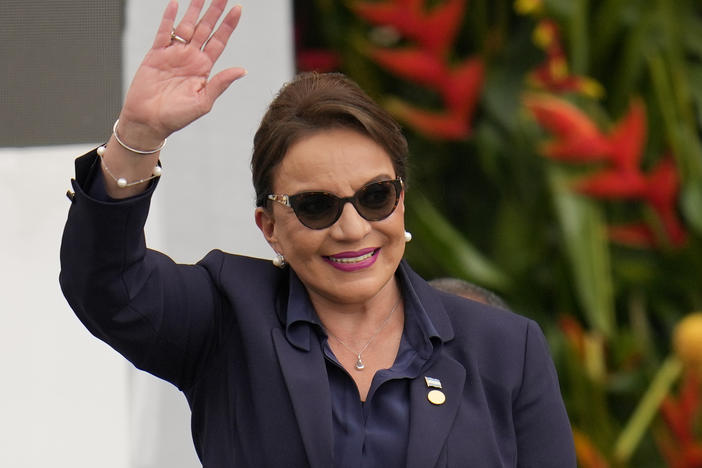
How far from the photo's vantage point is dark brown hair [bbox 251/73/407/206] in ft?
4.51

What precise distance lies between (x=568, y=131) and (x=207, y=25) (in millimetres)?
1659

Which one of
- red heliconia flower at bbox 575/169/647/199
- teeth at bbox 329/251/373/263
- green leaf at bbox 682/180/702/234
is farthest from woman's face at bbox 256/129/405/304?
green leaf at bbox 682/180/702/234

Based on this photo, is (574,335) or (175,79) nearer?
(175,79)

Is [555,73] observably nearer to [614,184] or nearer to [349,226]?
[614,184]

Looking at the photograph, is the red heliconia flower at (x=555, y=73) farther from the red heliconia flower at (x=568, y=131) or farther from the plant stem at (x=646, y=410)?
the plant stem at (x=646, y=410)

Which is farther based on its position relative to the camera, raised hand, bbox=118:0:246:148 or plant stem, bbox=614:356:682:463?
plant stem, bbox=614:356:682:463

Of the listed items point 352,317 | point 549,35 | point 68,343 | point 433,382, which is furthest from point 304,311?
point 549,35

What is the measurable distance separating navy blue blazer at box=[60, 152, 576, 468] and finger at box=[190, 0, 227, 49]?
7.6 inches

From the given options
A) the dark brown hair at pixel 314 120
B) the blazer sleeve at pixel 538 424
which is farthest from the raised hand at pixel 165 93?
the blazer sleeve at pixel 538 424

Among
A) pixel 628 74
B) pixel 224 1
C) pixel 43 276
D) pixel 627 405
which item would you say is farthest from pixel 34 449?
pixel 628 74

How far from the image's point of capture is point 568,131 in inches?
110

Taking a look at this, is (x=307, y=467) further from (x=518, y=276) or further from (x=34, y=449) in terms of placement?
(x=518, y=276)

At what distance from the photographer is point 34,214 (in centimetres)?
222

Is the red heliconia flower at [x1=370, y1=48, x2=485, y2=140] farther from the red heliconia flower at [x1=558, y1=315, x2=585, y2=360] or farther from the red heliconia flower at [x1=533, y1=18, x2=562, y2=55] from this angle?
the red heliconia flower at [x1=558, y1=315, x2=585, y2=360]
